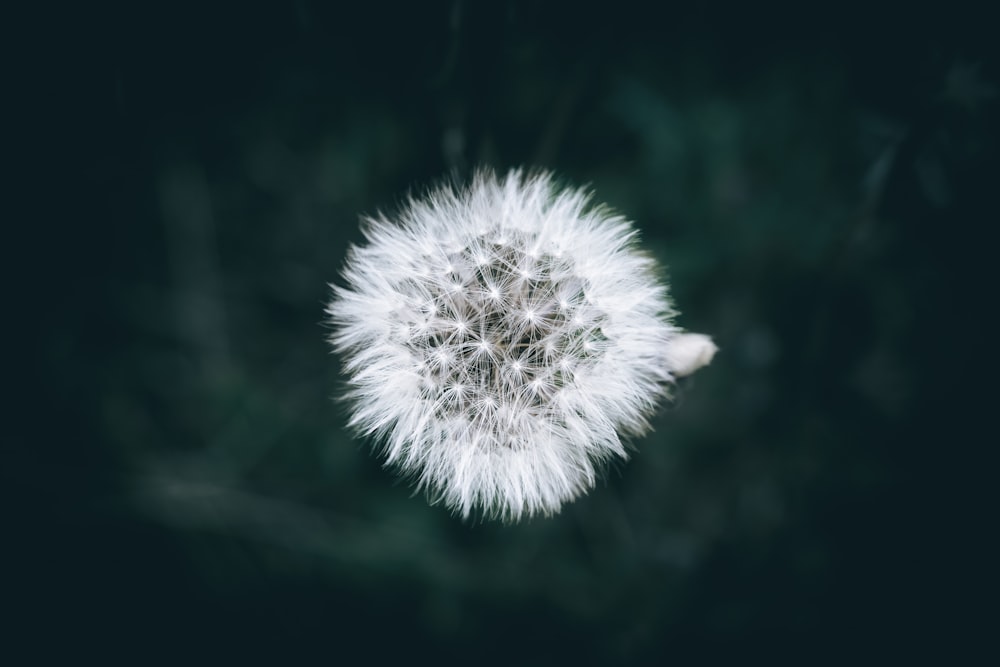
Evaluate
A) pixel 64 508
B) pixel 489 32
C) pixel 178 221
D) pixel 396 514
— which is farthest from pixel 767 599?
pixel 64 508

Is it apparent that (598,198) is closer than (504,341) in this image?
No

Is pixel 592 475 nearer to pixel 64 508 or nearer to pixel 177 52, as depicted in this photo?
pixel 177 52

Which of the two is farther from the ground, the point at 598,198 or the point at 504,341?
the point at 598,198

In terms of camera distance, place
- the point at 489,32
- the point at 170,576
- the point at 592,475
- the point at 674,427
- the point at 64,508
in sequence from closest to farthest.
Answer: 1. the point at 592,475
2. the point at 489,32
3. the point at 674,427
4. the point at 64,508
5. the point at 170,576

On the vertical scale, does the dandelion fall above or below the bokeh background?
below

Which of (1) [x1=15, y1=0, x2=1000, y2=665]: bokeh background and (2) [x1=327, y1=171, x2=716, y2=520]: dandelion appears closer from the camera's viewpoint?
(2) [x1=327, y1=171, x2=716, y2=520]: dandelion
